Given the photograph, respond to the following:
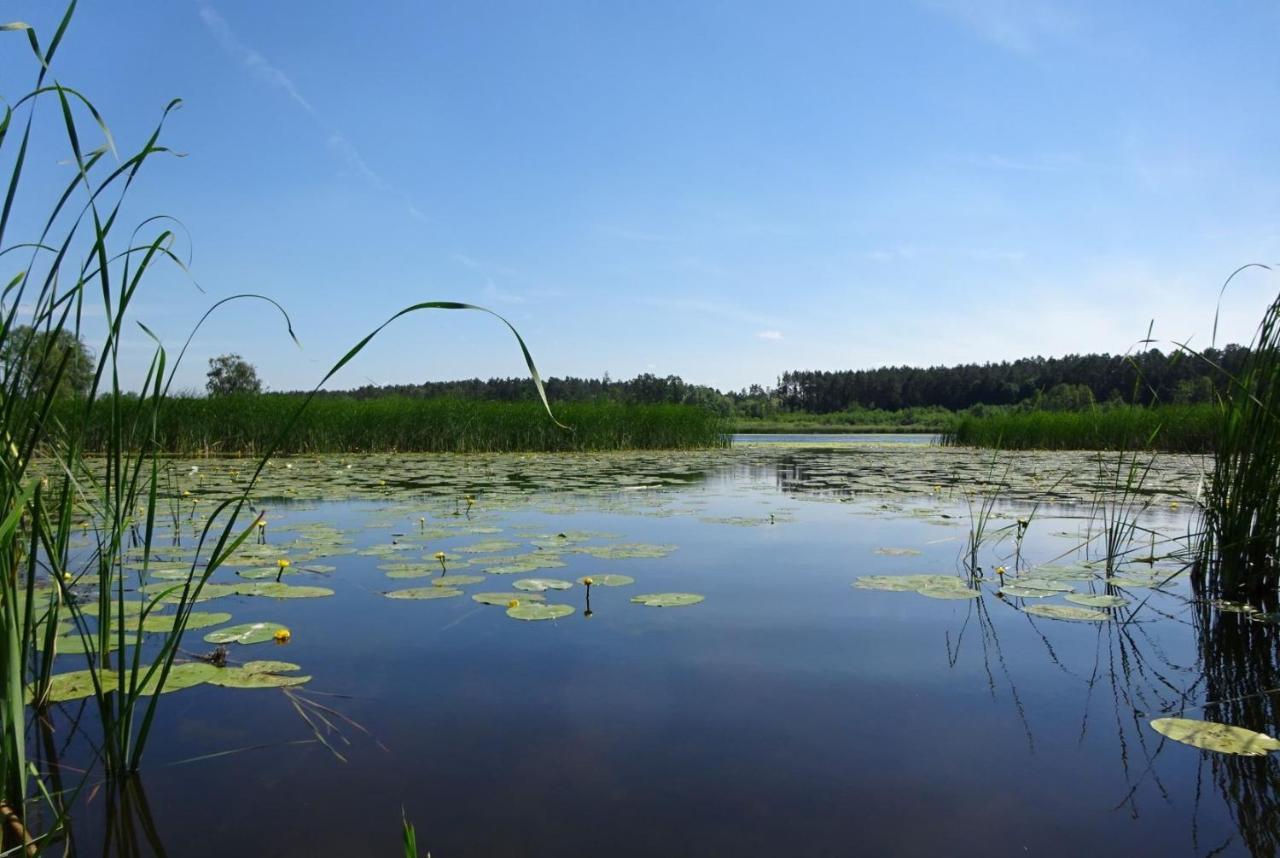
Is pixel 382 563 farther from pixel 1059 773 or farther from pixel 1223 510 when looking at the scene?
pixel 1223 510

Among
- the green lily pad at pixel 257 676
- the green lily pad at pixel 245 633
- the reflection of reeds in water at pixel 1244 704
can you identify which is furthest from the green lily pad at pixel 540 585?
the reflection of reeds in water at pixel 1244 704

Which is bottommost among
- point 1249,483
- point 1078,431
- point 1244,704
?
point 1244,704

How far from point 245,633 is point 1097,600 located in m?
3.32

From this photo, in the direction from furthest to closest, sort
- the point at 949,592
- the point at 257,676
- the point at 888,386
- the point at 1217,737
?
the point at 888,386
the point at 949,592
the point at 257,676
the point at 1217,737

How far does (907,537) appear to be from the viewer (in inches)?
186

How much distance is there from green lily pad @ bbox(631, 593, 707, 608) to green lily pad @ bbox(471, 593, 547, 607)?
413 millimetres

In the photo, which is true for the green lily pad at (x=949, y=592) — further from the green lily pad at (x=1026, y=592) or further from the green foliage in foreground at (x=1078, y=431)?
the green foliage in foreground at (x=1078, y=431)

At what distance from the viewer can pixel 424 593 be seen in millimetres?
3062

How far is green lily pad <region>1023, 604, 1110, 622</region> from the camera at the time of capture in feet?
9.36

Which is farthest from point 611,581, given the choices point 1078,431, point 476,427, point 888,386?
point 888,386

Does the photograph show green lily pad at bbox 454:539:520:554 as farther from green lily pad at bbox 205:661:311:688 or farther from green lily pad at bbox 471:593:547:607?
green lily pad at bbox 205:661:311:688

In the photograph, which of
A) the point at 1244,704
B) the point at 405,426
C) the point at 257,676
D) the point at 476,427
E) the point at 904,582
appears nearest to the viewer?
the point at 1244,704

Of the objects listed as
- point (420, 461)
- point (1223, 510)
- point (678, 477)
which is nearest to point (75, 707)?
point (1223, 510)

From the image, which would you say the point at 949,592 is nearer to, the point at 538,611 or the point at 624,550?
the point at 624,550
